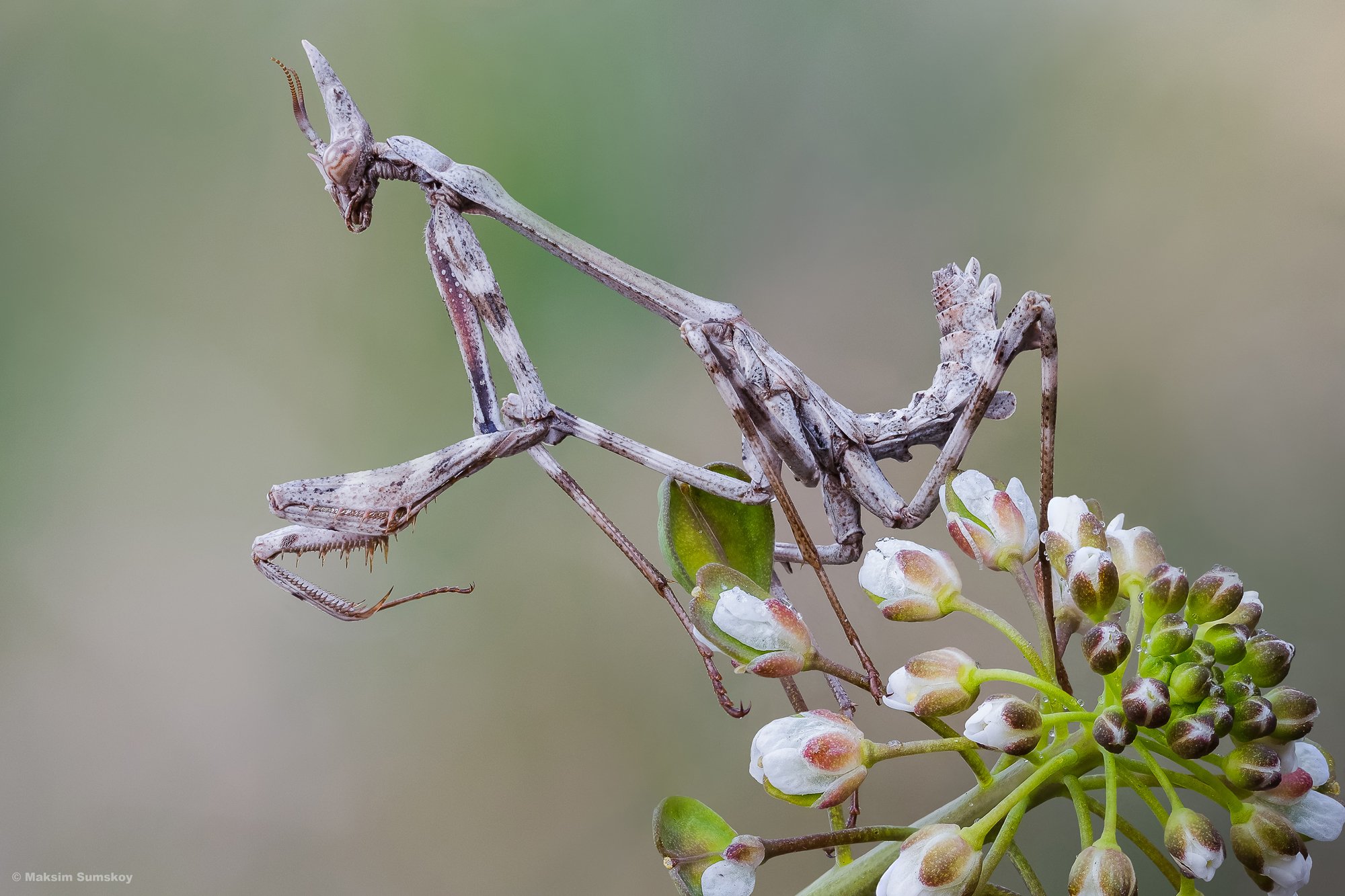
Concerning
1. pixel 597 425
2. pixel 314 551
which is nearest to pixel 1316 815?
pixel 597 425

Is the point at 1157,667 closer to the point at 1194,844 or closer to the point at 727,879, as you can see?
the point at 1194,844

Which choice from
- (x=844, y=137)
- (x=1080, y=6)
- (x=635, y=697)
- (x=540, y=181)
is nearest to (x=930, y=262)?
(x=844, y=137)

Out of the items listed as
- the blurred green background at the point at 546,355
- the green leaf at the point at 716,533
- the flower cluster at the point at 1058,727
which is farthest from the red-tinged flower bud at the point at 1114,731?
the blurred green background at the point at 546,355

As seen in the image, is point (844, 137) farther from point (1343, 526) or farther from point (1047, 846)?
point (1047, 846)

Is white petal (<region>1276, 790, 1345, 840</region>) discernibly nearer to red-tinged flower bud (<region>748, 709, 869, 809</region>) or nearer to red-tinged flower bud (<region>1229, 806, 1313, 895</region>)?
red-tinged flower bud (<region>1229, 806, 1313, 895</region>)

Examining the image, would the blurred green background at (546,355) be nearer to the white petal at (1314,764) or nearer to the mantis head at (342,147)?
the mantis head at (342,147)

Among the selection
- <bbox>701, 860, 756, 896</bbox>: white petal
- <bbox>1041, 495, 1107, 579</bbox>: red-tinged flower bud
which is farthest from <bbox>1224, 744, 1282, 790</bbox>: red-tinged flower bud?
<bbox>701, 860, 756, 896</bbox>: white petal
